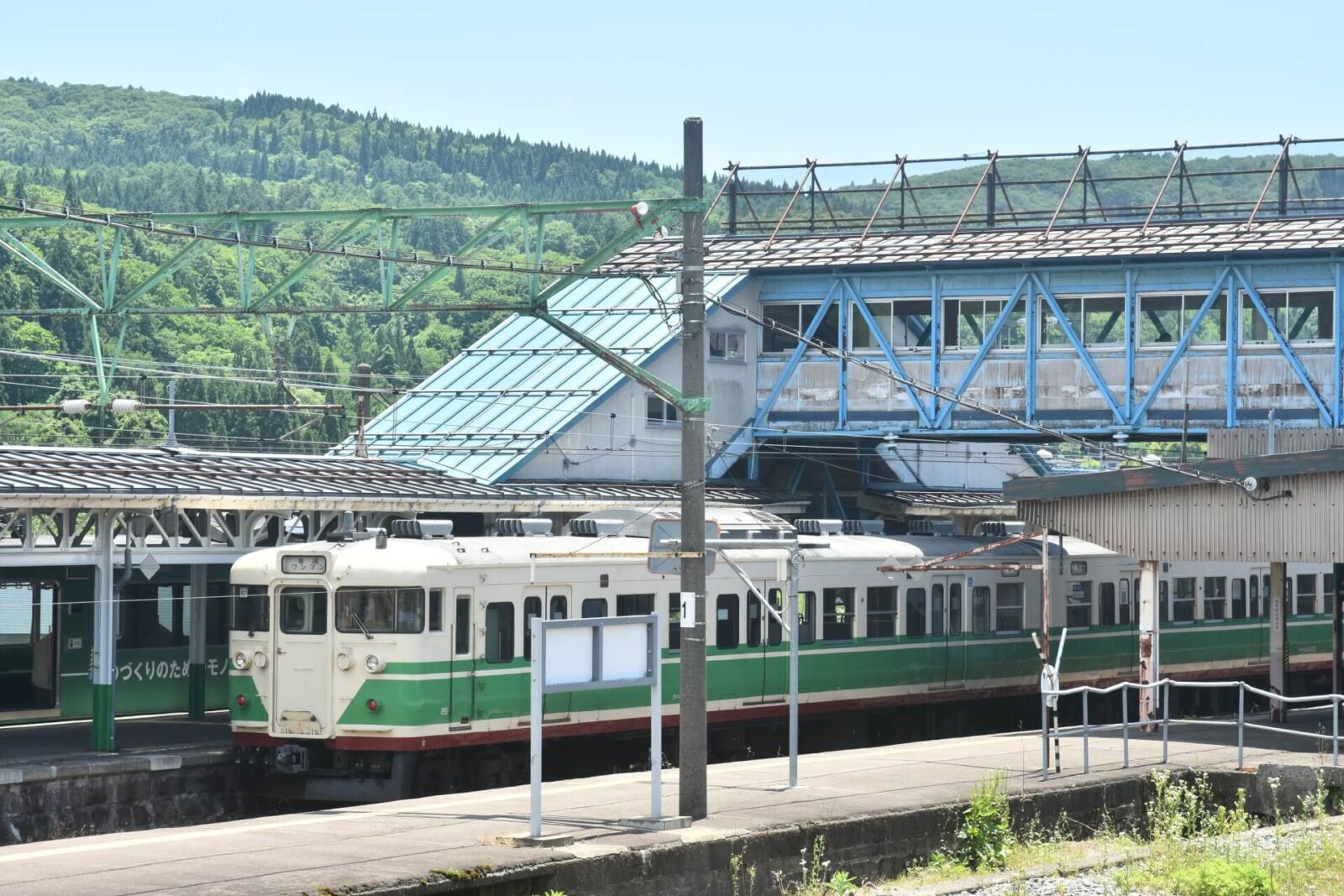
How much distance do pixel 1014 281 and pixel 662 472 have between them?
26.2ft

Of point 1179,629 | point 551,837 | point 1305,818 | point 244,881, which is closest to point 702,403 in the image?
point 551,837

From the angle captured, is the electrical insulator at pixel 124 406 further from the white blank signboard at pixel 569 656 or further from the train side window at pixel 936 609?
the white blank signboard at pixel 569 656

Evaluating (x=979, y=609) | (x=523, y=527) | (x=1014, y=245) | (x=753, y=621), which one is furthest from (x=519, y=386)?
(x=523, y=527)

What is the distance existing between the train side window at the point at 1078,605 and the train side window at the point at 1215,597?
308cm

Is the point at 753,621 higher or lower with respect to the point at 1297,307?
lower

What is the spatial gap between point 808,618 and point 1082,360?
1348 cm

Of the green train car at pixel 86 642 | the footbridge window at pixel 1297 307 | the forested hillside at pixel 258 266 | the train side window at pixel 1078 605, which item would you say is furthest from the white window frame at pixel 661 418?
the green train car at pixel 86 642

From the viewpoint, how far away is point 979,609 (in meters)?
28.5

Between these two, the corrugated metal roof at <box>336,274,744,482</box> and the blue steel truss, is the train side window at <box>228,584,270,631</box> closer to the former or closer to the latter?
the corrugated metal roof at <box>336,274,744,482</box>

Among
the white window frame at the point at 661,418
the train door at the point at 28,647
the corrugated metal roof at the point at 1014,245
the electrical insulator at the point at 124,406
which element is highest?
the corrugated metal roof at the point at 1014,245

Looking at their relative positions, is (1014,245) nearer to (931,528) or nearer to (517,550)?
(931,528)

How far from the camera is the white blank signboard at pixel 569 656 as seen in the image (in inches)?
578

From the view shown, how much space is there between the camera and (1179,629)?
31.2 metres

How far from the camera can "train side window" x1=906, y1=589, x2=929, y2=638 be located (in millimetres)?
27125
